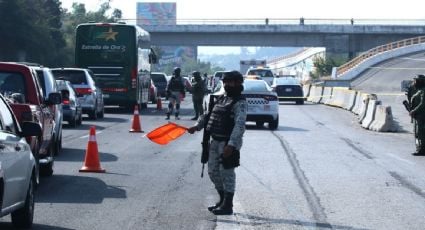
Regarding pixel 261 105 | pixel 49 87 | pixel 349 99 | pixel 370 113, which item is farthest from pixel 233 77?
pixel 349 99

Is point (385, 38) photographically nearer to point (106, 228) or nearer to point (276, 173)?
point (276, 173)

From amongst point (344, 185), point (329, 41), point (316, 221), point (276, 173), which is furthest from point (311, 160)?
point (329, 41)

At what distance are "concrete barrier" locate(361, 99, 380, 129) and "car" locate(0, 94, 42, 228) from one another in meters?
22.1

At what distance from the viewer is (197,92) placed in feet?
111

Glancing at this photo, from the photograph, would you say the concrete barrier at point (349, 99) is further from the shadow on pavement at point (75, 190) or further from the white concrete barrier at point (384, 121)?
the shadow on pavement at point (75, 190)

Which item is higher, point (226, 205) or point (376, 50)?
point (376, 50)

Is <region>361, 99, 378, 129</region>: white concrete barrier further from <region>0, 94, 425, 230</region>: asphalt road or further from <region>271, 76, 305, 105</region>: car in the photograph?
<region>271, 76, 305, 105</region>: car

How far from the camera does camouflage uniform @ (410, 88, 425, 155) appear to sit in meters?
→ 21.8

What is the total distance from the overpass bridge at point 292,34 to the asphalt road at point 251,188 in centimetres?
7296

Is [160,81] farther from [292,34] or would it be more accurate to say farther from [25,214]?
[25,214]

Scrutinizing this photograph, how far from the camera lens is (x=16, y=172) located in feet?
33.9

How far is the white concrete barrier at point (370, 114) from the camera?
107 feet

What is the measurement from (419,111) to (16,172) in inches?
510

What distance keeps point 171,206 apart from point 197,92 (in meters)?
20.8
